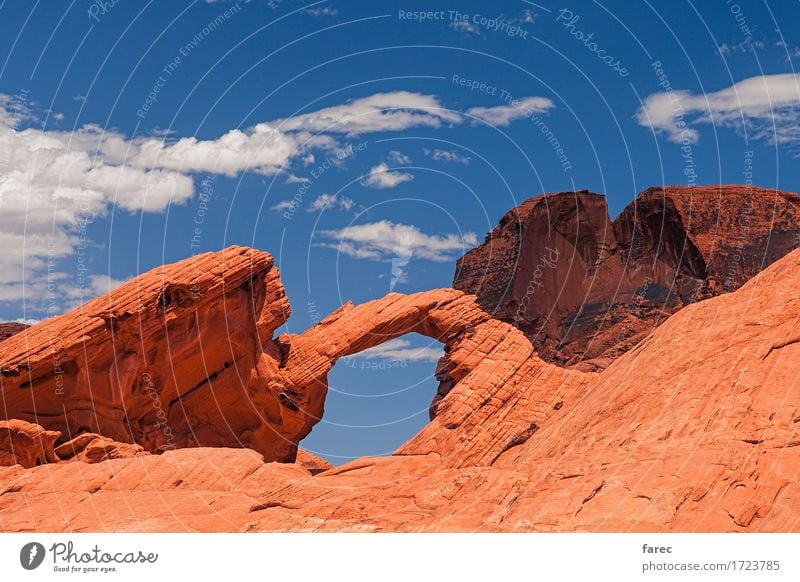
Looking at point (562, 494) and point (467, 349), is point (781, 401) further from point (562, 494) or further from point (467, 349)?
point (467, 349)

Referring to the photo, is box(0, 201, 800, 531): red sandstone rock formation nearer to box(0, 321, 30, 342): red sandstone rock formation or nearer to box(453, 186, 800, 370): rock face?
box(0, 321, 30, 342): red sandstone rock formation

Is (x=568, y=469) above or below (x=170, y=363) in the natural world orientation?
below

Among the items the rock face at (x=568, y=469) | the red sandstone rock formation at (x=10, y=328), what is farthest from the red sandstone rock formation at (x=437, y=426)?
the red sandstone rock formation at (x=10, y=328)

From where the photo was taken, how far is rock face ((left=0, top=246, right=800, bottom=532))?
22.3m

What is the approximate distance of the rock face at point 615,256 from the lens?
81.6 m

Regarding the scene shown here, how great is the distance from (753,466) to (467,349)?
55.6 feet
